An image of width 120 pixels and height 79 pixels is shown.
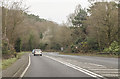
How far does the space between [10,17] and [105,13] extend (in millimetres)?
20863

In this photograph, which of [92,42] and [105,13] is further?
[92,42]

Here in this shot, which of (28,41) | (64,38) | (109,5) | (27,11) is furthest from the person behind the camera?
(28,41)

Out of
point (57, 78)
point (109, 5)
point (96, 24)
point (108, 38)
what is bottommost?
point (57, 78)

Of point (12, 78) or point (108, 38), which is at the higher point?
point (108, 38)

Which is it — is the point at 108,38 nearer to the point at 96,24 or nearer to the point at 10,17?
the point at 96,24

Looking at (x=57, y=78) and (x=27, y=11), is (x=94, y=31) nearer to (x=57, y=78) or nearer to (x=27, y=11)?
(x=27, y=11)

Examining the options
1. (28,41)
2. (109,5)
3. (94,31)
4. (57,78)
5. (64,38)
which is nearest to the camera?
(57,78)

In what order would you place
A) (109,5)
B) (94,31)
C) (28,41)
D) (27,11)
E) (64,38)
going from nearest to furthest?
(27,11) < (109,5) < (94,31) < (64,38) < (28,41)

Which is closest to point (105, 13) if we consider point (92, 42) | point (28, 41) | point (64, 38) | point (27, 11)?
point (92, 42)

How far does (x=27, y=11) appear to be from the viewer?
36.2 meters

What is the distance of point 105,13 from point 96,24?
3.45 m

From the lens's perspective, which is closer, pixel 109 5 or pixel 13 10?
pixel 13 10

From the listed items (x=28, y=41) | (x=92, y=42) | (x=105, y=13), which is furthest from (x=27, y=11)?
(x=28, y=41)

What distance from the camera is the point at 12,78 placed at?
11195 millimetres
